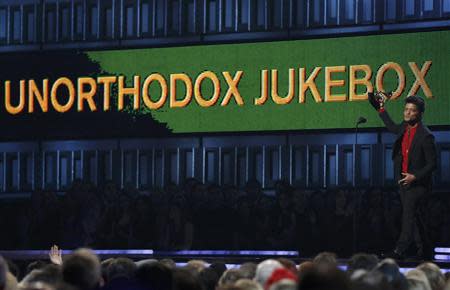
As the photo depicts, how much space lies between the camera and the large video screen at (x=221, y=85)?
67.2ft

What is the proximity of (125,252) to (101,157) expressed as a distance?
2.51m

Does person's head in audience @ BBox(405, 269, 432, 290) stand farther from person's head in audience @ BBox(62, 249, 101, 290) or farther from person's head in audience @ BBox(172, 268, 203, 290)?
person's head in audience @ BBox(62, 249, 101, 290)

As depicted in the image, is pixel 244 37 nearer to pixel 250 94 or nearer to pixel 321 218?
pixel 250 94

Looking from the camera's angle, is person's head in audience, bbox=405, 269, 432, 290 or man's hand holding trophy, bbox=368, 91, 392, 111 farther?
man's hand holding trophy, bbox=368, 91, 392, 111

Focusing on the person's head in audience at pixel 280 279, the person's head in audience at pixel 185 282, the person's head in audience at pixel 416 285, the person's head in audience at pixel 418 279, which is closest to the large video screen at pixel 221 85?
the person's head in audience at pixel 418 279

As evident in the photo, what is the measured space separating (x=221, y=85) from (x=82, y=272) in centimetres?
1513

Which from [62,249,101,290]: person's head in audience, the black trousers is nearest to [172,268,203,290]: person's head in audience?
[62,249,101,290]: person's head in audience

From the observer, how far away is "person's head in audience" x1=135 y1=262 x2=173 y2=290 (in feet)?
23.4

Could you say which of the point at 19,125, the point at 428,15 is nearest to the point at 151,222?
the point at 19,125

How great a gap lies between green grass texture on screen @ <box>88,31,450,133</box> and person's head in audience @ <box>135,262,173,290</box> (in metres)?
13.6

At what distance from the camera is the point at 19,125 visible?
2366 centimetres

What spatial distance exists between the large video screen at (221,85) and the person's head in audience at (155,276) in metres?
13.6

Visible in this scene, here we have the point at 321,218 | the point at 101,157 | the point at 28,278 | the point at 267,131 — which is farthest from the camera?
the point at 101,157

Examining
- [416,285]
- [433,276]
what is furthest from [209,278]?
[416,285]
